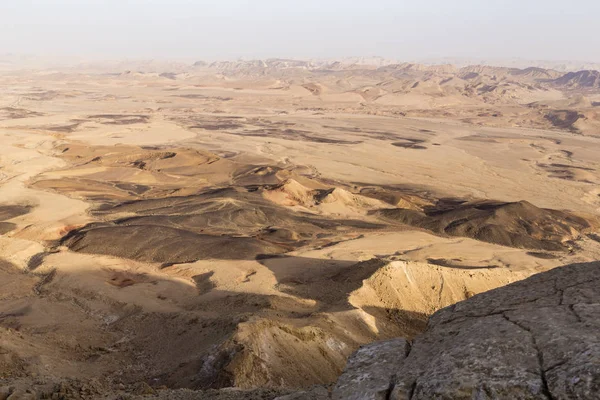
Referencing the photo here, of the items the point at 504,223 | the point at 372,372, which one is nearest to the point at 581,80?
the point at 504,223

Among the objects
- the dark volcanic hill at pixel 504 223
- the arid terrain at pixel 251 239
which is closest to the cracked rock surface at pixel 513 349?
the arid terrain at pixel 251 239

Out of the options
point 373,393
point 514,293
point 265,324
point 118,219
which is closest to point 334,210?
point 118,219

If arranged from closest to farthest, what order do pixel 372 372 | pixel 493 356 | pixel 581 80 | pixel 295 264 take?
pixel 493 356 < pixel 372 372 < pixel 295 264 < pixel 581 80

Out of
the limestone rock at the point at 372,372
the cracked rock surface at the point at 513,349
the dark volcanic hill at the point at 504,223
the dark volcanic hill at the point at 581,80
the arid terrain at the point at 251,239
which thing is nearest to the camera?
the cracked rock surface at the point at 513,349

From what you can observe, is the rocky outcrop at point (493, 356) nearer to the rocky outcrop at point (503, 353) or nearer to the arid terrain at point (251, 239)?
the rocky outcrop at point (503, 353)

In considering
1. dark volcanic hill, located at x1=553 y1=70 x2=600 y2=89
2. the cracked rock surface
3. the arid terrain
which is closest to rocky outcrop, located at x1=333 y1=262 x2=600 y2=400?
the cracked rock surface

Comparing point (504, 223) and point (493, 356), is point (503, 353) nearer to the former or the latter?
point (493, 356)
